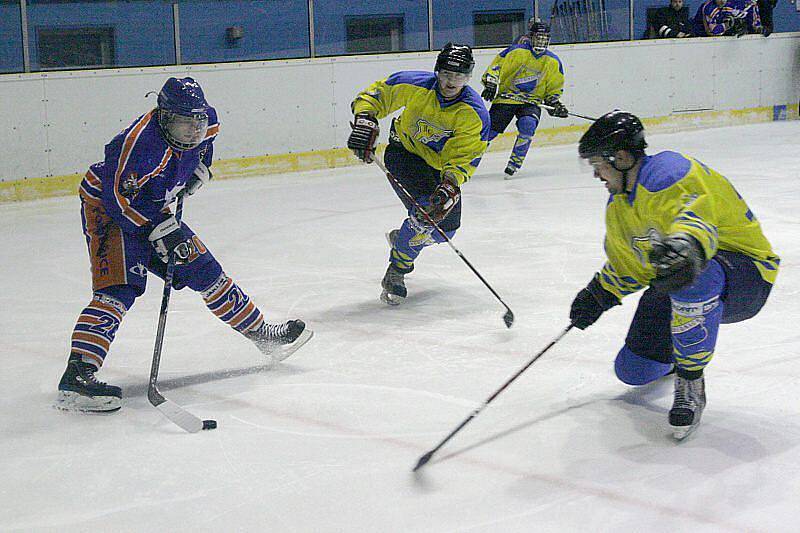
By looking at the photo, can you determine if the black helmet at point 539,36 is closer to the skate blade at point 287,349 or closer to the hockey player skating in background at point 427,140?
the hockey player skating in background at point 427,140

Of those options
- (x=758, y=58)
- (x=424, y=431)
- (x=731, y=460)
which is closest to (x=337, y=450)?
(x=424, y=431)

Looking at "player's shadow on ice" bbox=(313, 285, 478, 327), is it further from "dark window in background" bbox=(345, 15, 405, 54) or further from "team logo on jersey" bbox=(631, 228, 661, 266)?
"dark window in background" bbox=(345, 15, 405, 54)

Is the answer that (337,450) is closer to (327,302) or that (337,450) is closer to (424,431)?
(424,431)

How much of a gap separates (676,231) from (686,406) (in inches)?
19.9

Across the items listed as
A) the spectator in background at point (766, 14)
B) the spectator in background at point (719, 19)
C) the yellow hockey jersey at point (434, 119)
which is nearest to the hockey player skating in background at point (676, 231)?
the yellow hockey jersey at point (434, 119)

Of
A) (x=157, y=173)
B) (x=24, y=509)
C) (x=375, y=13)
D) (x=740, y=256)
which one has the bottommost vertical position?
(x=24, y=509)

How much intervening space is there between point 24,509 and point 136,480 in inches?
9.5

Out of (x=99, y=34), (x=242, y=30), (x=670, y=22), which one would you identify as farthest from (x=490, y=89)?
(x=670, y=22)

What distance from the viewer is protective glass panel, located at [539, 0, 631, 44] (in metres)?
10.0

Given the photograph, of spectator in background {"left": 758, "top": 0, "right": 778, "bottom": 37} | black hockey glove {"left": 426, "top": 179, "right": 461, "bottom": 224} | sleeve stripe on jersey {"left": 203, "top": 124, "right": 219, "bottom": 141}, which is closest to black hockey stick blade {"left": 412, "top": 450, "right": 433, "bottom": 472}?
sleeve stripe on jersey {"left": 203, "top": 124, "right": 219, "bottom": 141}

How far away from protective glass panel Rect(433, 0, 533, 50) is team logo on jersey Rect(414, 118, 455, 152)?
5355 mm

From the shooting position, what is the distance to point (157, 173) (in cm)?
276

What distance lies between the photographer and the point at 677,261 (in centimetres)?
201

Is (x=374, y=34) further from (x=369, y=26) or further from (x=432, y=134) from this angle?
(x=432, y=134)
